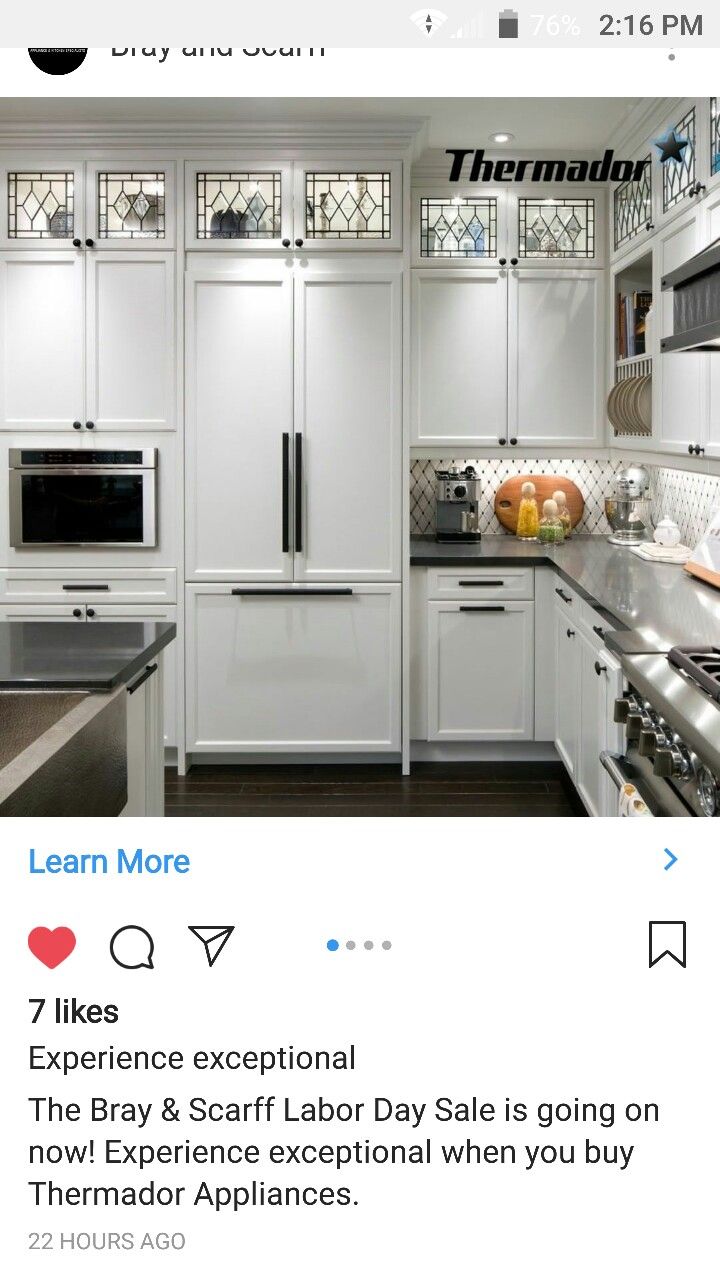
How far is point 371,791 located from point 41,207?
97.1 inches

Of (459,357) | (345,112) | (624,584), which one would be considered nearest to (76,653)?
(624,584)

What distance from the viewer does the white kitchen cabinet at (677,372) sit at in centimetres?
335

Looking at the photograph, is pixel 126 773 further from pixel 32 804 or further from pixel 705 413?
pixel 705 413

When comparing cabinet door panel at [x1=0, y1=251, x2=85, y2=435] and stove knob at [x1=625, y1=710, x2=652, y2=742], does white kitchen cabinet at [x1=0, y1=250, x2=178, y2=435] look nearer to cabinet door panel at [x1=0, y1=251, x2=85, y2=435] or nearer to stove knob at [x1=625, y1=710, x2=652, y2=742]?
cabinet door panel at [x1=0, y1=251, x2=85, y2=435]

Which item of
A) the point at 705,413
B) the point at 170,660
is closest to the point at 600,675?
the point at 705,413

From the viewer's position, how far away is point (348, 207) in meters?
4.16

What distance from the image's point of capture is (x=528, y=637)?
432cm

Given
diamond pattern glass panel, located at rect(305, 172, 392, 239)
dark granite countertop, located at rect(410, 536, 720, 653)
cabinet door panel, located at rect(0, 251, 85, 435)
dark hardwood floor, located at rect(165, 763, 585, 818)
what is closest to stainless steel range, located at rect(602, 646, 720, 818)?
dark granite countertop, located at rect(410, 536, 720, 653)

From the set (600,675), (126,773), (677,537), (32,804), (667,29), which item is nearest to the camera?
(667,29)

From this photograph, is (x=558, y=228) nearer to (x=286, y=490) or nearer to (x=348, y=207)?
(x=348, y=207)

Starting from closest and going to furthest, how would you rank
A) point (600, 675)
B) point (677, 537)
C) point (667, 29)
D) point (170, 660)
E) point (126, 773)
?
point (667, 29), point (126, 773), point (600, 675), point (677, 537), point (170, 660)

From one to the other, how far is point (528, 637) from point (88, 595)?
5.54 feet

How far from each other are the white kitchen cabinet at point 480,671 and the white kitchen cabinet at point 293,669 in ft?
0.53

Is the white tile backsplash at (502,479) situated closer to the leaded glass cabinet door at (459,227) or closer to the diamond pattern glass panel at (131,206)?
the leaded glass cabinet door at (459,227)
